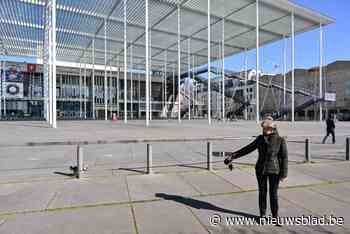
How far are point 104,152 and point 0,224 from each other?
6.70 metres

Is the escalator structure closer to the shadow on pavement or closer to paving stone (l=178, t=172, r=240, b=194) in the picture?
paving stone (l=178, t=172, r=240, b=194)

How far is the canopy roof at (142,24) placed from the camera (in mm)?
32688

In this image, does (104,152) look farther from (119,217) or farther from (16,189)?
(119,217)

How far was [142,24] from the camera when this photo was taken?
127ft

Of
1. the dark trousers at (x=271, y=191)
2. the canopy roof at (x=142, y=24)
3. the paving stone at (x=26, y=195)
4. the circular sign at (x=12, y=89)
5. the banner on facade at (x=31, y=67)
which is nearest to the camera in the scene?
the dark trousers at (x=271, y=191)

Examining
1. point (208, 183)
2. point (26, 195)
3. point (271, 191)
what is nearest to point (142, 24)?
point (208, 183)

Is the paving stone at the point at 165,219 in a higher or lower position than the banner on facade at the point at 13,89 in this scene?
lower

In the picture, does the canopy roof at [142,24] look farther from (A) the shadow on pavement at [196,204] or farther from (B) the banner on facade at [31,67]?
(A) the shadow on pavement at [196,204]

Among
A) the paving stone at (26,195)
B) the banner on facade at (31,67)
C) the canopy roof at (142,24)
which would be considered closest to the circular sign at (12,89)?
the banner on facade at (31,67)

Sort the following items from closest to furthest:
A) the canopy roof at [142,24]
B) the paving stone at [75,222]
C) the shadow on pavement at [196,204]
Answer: the paving stone at [75,222] → the shadow on pavement at [196,204] → the canopy roof at [142,24]

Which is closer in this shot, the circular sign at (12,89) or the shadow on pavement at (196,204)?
the shadow on pavement at (196,204)

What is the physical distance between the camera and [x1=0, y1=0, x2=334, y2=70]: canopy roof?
32.7m

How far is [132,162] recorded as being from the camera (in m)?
8.56

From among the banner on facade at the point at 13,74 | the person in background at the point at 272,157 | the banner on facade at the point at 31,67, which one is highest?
the banner on facade at the point at 31,67
